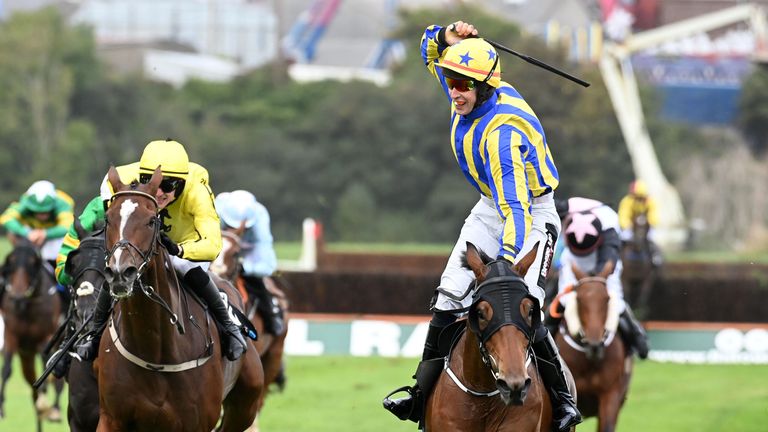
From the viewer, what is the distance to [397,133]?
50.1 metres

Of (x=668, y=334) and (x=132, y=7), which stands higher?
(x=132, y=7)

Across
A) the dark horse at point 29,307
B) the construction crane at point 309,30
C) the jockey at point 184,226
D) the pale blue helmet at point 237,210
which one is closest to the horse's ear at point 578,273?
the pale blue helmet at point 237,210

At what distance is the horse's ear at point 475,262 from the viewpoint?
6.15 meters

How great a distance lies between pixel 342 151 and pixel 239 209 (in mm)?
38848

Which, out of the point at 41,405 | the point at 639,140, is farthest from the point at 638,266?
the point at 639,140

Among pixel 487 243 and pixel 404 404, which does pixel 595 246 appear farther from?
pixel 404 404

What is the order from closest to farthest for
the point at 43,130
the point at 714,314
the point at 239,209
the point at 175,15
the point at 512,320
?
1. the point at 512,320
2. the point at 239,209
3. the point at 714,314
4. the point at 43,130
5. the point at 175,15

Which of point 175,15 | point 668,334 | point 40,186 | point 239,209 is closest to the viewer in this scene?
point 239,209

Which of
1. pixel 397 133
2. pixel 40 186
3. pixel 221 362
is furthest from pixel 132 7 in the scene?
pixel 221 362

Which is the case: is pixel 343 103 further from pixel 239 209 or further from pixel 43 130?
pixel 239 209

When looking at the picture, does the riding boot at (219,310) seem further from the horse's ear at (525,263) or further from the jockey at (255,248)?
the jockey at (255,248)

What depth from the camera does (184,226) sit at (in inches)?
304

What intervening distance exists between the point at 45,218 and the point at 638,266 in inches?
413

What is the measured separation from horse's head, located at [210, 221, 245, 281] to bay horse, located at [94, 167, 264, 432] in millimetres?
2520
